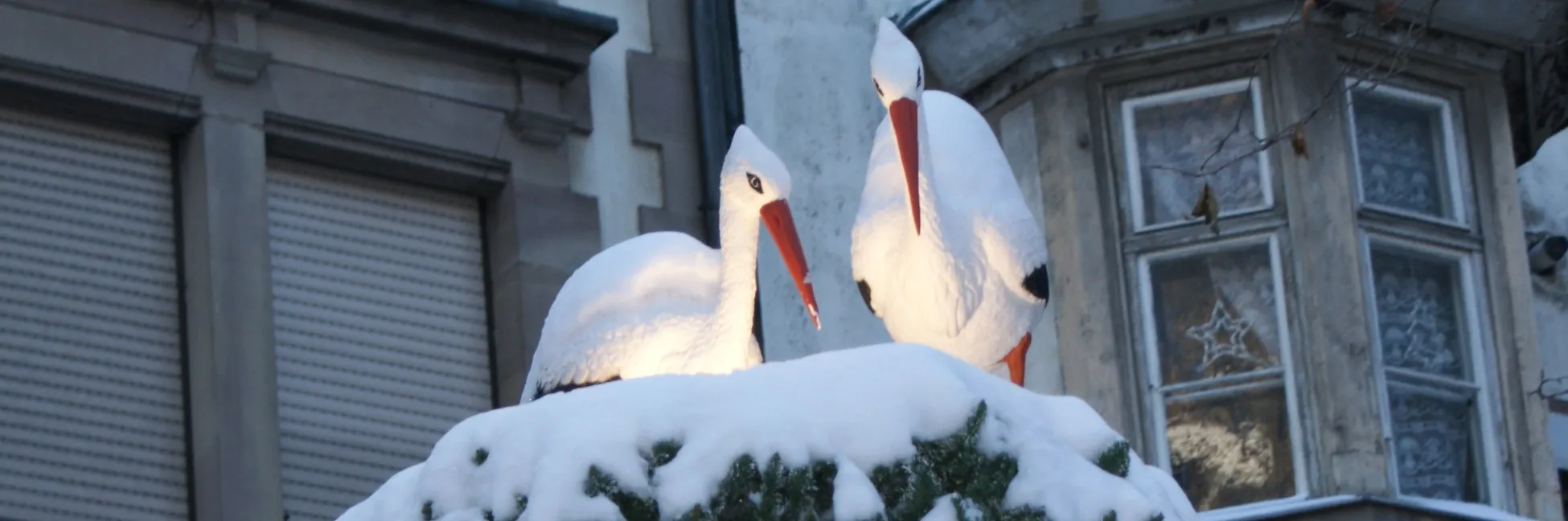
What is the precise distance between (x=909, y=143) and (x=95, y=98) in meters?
2.98

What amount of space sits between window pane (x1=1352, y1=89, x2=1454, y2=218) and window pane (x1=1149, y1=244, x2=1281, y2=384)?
1.69 ft

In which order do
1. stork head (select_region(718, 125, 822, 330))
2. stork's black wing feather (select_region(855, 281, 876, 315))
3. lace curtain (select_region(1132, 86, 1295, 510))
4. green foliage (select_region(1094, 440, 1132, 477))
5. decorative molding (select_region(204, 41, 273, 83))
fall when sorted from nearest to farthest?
green foliage (select_region(1094, 440, 1132, 477)) < stork head (select_region(718, 125, 822, 330)) < stork's black wing feather (select_region(855, 281, 876, 315)) < decorative molding (select_region(204, 41, 273, 83)) < lace curtain (select_region(1132, 86, 1295, 510))

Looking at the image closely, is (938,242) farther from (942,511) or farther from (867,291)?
(942,511)

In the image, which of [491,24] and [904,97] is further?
[491,24]

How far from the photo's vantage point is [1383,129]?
12.4m

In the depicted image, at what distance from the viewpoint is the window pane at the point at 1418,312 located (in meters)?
12.1

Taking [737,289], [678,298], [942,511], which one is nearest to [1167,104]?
[678,298]

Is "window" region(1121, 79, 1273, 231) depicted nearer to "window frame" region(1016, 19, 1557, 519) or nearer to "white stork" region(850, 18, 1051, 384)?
"window frame" region(1016, 19, 1557, 519)

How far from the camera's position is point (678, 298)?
960 centimetres

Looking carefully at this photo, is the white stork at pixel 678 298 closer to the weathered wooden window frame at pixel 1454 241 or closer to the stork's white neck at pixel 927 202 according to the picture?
the stork's white neck at pixel 927 202

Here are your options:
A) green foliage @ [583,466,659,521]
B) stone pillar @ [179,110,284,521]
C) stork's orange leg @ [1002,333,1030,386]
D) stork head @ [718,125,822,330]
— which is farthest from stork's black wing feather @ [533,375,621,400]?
green foliage @ [583,466,659,521]

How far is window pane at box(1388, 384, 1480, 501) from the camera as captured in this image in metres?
12.0

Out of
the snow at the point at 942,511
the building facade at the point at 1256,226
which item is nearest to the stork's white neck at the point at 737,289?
the snow at the point at 942,511

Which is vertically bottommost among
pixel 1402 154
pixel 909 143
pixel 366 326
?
pixel 909 143
